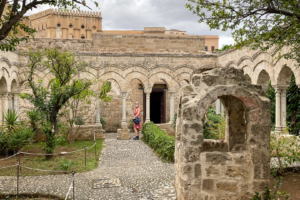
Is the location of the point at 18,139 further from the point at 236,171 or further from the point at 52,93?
the point at 236,171

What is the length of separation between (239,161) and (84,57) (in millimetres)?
10384

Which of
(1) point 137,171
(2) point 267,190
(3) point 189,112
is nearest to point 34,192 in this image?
(1) point 137,171

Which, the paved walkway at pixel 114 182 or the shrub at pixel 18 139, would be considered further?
the shrub at pixel 18 139

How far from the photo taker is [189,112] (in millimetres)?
4402

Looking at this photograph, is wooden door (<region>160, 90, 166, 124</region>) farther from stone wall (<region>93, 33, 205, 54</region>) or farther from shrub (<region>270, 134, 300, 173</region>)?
shrub (<region>270, 134, 300, 173</region>)

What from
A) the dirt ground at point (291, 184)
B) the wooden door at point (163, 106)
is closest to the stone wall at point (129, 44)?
the wooden door at point (163, 106)

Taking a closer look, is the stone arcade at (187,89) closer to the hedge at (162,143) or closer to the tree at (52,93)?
the tree at (52,93)

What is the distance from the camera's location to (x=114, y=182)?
6.30 meters

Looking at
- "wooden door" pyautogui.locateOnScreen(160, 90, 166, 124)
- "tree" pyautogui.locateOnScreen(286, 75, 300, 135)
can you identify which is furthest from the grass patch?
"tree" pyautogui.locateOnScreen(286, 75, 300, 135)

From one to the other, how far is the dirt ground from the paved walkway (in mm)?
2087

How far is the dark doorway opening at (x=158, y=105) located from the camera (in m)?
16.6

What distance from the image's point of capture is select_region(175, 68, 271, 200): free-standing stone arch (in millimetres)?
4418

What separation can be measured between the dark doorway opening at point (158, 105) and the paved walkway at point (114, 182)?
27.0 ft

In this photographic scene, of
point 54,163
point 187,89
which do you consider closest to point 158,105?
point 54,163
